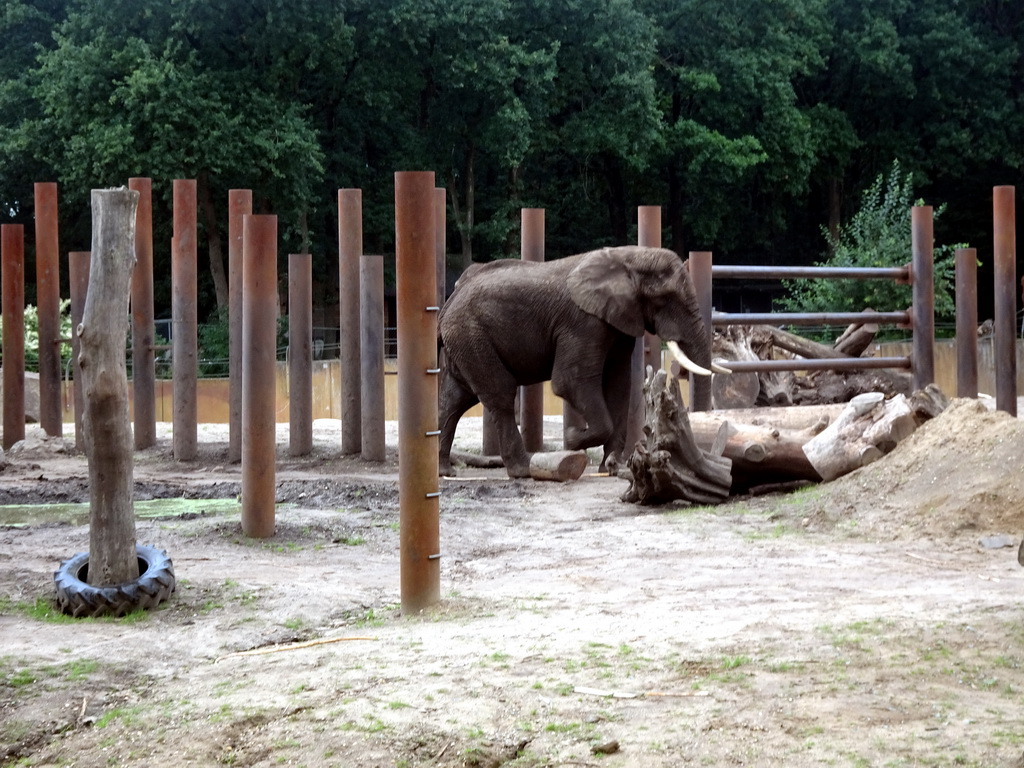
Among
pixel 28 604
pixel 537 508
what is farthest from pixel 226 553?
pixel 537 508

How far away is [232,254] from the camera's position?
38.0ft

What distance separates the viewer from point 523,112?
3003cm

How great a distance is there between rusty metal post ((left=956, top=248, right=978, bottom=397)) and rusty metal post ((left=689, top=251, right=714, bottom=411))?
3.04m

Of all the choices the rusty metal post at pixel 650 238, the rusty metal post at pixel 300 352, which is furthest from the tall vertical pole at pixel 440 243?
the rusty metal post at pixel 650 238

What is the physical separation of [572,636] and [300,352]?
7.83 metres

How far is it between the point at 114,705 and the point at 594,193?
32.3m

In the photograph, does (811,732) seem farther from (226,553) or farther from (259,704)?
(226,553)

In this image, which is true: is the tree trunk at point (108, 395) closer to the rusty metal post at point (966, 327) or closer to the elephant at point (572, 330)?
the elephant at point (572, 330)

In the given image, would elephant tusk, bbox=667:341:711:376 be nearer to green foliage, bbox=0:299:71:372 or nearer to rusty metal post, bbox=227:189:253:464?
rusty metal post, bbox=227:189:253:464

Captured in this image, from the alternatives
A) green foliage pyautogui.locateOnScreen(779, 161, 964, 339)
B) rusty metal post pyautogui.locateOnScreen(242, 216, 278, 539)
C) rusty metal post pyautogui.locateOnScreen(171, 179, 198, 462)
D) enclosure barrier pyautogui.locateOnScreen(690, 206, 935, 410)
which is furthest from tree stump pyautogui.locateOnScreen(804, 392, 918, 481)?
green foliage pyautogui.locateOnScreen(779, 161, 964, 339)

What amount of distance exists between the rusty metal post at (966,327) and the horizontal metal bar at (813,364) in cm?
54

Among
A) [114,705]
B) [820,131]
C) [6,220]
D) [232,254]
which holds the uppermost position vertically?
[820,131]

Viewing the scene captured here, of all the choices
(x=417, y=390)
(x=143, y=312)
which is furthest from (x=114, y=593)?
(x=143, y=312)

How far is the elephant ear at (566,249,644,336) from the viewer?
444 inches
